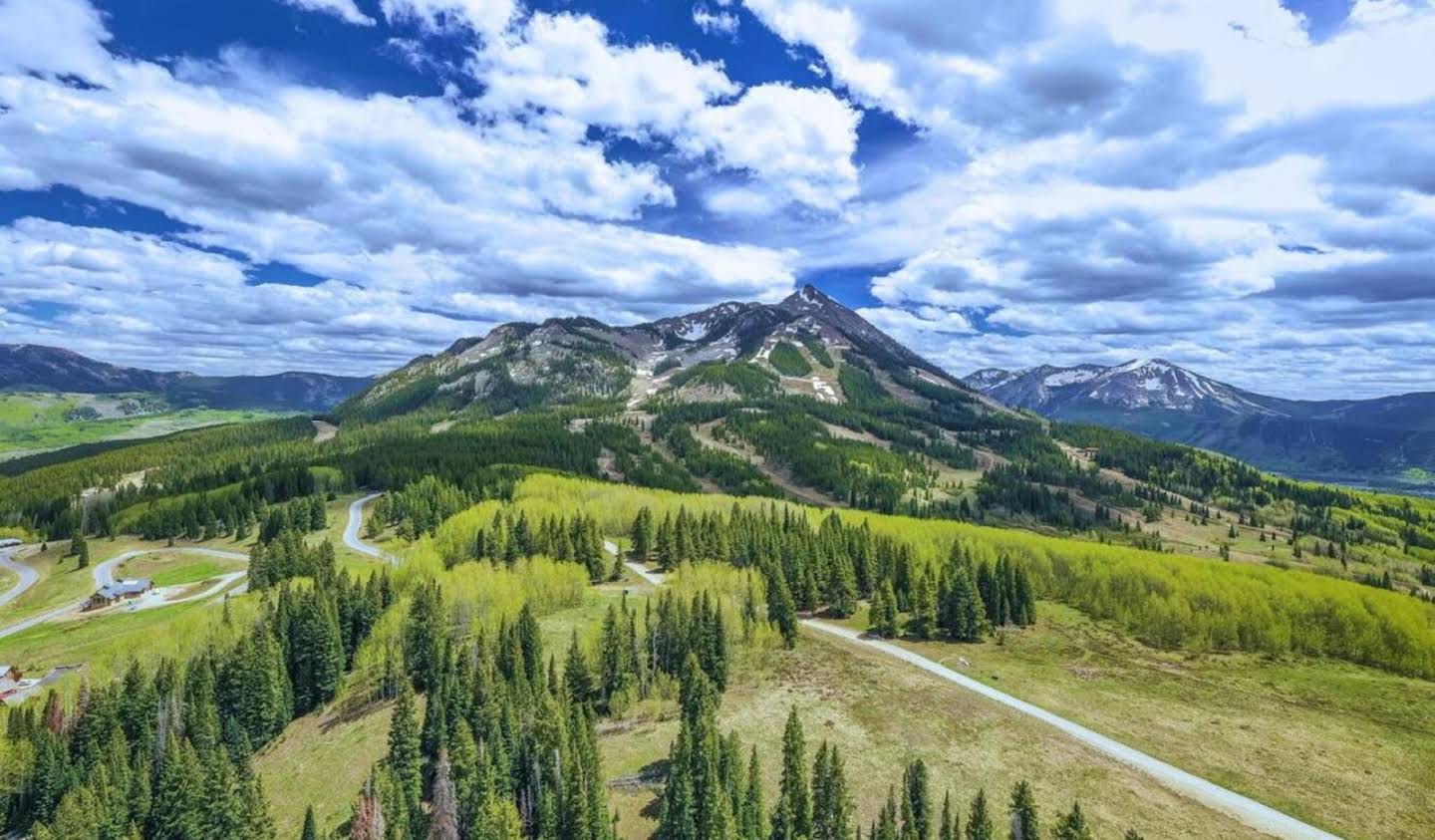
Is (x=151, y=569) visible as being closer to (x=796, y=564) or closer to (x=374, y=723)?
(x=374, y=723)

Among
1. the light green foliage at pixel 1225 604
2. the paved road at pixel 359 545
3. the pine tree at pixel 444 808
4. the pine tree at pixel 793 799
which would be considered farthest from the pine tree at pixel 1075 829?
the paved road at pixel 359 545

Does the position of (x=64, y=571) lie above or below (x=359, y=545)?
below

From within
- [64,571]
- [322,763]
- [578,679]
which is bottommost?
[64,571]

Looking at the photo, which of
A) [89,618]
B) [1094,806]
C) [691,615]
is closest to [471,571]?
[691,615]

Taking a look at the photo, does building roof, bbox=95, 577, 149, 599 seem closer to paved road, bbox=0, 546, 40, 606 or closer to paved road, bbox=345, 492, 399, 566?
paved road, bbox=0, 546, 40, 606

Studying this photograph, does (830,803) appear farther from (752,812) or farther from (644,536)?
(644,536)

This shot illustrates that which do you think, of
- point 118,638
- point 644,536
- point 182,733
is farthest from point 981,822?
point 118,638

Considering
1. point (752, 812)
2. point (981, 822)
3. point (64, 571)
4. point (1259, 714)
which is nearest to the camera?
point (981, 822)
